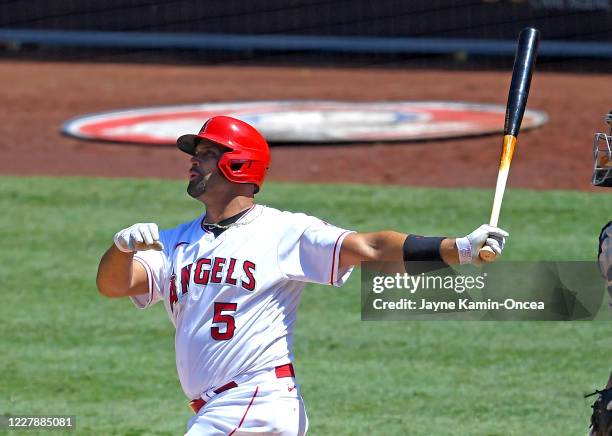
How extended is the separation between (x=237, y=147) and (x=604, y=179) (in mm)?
1356

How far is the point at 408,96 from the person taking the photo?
57.4 feet

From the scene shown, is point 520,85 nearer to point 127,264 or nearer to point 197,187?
point 197,187

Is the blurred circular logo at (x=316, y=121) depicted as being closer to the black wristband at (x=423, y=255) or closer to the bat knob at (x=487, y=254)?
the black wristband at (x=423, y=255)

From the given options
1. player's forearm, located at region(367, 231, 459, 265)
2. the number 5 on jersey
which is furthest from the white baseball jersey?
player's forearm, located at region(367, 231, 459, 265)

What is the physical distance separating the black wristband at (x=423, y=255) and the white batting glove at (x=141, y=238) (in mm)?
894

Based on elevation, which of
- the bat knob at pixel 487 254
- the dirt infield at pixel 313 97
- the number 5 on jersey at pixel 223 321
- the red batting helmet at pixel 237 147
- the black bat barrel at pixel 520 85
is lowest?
the dirt infield at pixel 313 97

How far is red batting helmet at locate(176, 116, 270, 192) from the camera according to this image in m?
4.54

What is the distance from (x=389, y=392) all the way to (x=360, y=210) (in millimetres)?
4167

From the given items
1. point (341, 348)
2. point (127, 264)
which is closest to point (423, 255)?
point (127, 264)

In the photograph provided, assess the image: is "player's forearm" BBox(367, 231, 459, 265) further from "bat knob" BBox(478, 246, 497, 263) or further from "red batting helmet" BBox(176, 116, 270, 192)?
"red batting helmet" BBox(176, 116, 270, 192)

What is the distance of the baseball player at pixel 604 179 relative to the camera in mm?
4051

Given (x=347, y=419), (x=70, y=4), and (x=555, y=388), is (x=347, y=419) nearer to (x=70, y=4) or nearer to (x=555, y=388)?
(x=555, y=388)

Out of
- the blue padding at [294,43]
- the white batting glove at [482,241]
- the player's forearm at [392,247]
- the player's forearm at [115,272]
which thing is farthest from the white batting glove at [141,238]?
the blue padding at [294,43]

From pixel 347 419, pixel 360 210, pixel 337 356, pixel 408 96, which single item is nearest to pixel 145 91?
pixel 408 96
